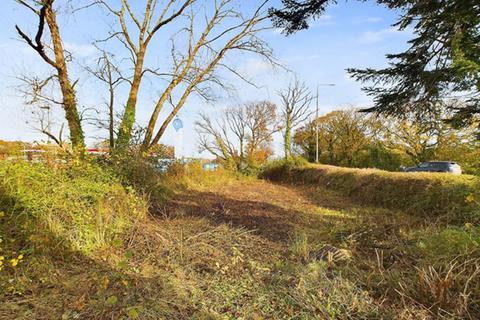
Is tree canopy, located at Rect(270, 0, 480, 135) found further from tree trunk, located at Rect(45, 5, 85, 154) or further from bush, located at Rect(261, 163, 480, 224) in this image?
tree trunk, located at Rect(45, 5, 85, 154)

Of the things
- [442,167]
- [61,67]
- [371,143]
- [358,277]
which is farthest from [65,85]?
[371,143]

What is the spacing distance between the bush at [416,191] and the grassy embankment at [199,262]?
14 centimetres

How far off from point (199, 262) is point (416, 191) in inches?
231

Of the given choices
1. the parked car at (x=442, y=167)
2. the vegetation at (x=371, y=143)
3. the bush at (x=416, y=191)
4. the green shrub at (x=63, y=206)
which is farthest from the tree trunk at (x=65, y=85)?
the parked car at (x=442, y=167)

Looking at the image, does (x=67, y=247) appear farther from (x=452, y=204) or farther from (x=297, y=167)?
(x=297, y=167)

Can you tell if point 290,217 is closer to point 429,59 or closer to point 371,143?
point 429,59

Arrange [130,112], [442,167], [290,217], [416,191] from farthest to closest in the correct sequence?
[442,167]
[130,112]
[416,191]
[290,217]

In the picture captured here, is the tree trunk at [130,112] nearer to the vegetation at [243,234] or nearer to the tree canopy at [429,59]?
the vegetation at [243,234]

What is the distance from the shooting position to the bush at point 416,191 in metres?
4.56

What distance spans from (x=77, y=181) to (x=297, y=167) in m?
13.1

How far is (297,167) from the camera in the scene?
15.8 meters

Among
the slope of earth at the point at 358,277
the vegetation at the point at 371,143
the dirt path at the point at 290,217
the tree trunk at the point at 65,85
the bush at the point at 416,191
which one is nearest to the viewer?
the slope of earth at the point at 358,277

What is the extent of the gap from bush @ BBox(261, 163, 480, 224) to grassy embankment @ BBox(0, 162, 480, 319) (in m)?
0.14

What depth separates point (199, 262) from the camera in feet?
10.3
